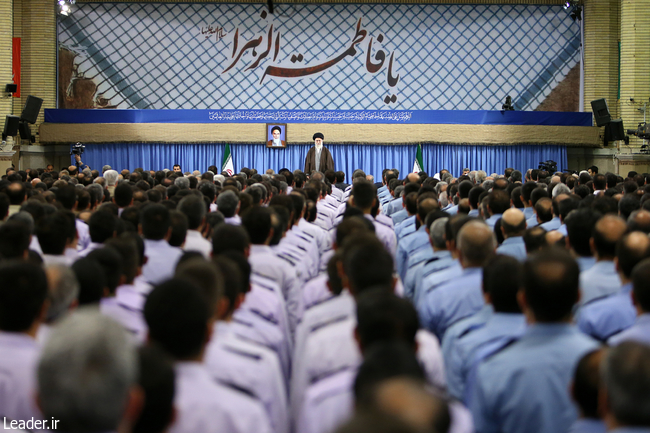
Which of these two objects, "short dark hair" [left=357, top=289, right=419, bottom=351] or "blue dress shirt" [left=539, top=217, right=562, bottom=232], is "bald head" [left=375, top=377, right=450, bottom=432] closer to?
"short dark hair" [left=357, top=289, right=419, bottom=351]

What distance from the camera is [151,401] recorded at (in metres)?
1.69

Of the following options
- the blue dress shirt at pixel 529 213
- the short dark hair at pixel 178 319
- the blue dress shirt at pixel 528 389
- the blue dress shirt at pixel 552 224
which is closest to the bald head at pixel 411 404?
the short dark hair at pixel 178 319

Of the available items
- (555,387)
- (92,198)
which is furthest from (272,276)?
(92,198)

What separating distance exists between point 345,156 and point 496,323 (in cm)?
1223

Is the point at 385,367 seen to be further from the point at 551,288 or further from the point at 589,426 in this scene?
the point at 551,288

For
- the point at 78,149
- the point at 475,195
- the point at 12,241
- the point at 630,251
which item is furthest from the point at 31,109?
the point at 630,251

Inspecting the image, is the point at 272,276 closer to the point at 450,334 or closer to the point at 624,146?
the point at 450,334

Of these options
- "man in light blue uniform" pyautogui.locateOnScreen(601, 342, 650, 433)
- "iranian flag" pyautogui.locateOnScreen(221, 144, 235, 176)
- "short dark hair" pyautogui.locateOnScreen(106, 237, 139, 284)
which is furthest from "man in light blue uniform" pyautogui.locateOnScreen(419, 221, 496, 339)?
"iranian flag" pyautogui.locateOnScreen(221, 144, 235, 176)

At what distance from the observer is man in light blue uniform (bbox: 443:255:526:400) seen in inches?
101

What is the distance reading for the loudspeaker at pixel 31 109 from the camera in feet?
46.9

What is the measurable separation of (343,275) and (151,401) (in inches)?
54.5

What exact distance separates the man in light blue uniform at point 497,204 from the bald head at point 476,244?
2092 millimetres

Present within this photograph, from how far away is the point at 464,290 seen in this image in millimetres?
3209

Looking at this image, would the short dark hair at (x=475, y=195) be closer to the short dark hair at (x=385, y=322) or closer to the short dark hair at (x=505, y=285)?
the short dark hair at (x=505, y=285)
